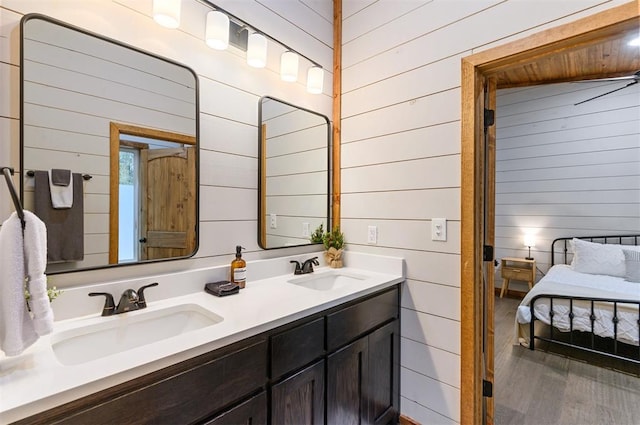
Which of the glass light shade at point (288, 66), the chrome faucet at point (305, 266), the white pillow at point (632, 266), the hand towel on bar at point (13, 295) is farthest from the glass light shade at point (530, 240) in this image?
the hand towel on bar at point (13, 295)

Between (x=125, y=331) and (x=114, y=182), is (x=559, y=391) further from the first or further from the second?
(x=114, y=182)

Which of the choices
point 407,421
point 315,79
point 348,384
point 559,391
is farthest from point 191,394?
point 559,391

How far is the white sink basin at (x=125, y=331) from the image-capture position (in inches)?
39.6

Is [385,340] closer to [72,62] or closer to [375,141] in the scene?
[375,141]

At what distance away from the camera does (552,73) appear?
6.99 ft

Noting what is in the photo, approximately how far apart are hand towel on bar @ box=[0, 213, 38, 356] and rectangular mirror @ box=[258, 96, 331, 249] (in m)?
1.06

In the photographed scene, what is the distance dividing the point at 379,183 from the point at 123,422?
1.64 metres

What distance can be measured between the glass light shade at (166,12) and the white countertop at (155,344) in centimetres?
111

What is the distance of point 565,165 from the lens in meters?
4.12

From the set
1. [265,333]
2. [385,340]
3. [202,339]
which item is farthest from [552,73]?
[202,339]

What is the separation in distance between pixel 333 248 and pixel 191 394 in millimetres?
1317

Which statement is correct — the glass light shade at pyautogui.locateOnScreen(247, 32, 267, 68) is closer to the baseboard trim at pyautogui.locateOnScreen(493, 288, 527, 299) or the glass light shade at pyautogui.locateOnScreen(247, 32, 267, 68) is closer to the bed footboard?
the bed footboard

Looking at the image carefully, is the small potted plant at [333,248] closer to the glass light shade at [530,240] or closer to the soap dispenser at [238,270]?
the soap dispenser at [238,270]

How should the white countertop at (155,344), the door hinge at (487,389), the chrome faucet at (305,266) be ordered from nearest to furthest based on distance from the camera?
the white countertop at (155,344) → the door hinge at (487,389) → the chrome faucet at (305,266)
